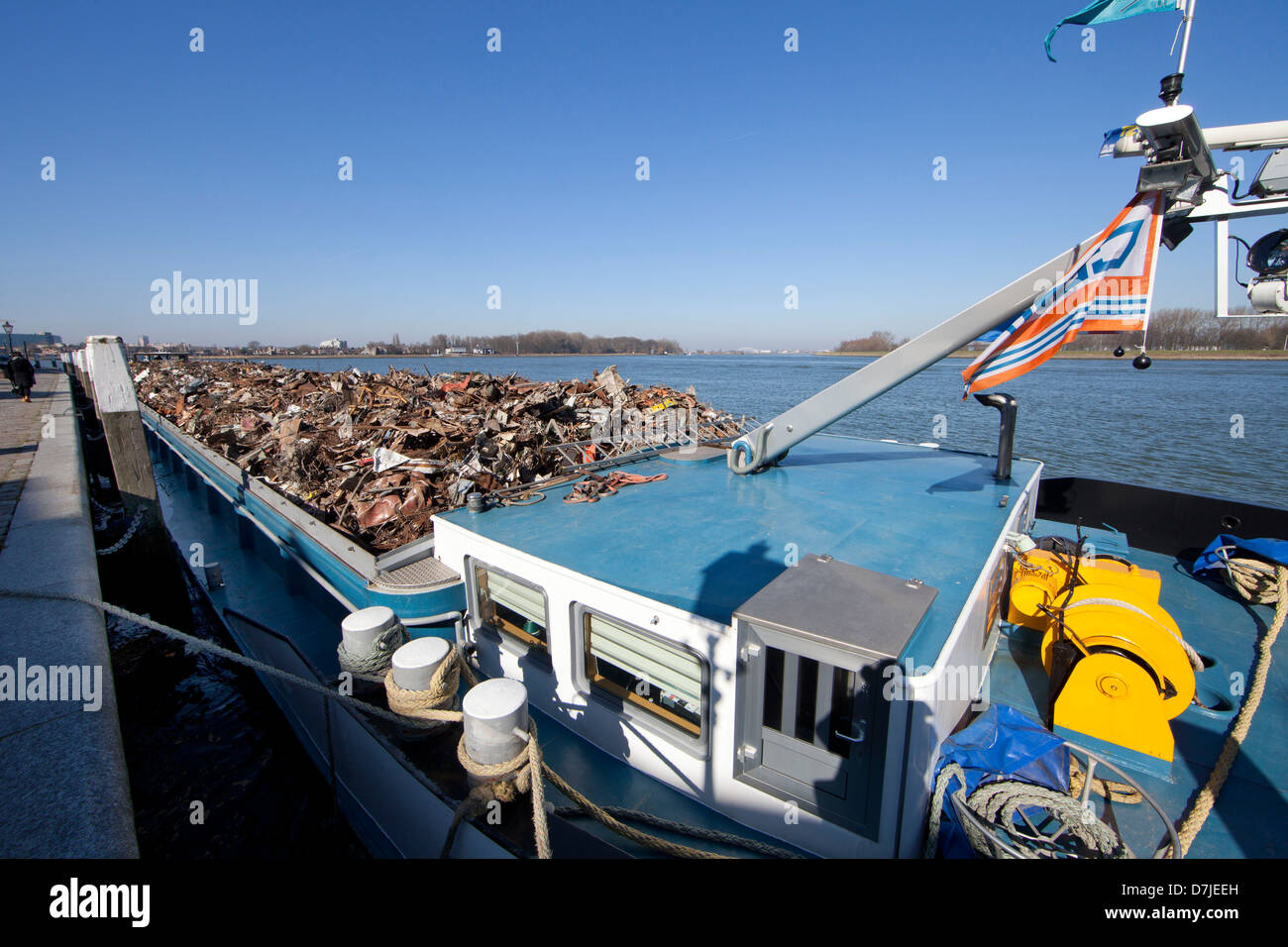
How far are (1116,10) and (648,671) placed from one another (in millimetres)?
7269

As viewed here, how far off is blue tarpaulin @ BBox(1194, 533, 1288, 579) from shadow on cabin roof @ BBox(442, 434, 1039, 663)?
2.39m

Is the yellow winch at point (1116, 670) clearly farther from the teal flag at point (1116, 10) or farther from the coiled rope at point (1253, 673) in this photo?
the teal flag at point (1116, 10)

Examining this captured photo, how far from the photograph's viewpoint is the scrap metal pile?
7.59 m

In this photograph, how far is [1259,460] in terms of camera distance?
19.0 meters

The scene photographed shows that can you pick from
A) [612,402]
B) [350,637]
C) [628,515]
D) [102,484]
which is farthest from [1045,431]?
[102,484]

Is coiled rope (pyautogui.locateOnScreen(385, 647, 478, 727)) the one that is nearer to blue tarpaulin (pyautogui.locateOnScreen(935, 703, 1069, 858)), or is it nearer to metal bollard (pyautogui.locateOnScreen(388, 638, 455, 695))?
metal bollard (pyautogui.locateOnScreen(388, 638, 455, 695))

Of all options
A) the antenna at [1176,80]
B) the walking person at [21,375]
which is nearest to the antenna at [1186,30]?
the antenna at [1176,80]

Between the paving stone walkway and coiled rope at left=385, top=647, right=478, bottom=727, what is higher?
the paving stone walkway

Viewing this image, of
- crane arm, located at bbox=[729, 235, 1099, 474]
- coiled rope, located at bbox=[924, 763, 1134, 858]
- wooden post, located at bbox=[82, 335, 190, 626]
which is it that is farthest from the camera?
wooden post, located at bbox=[82, 335, 190, 626]

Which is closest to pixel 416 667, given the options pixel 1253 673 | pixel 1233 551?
pixel 1253 673

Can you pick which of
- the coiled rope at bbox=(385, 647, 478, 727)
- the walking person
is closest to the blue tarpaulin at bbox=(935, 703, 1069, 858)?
the coiled rope at bbox=(385, 647, 478, 727)

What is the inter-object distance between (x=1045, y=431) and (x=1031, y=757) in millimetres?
27519

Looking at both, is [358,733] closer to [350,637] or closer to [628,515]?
[350,637]

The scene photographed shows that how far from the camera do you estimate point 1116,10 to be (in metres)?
4.92
